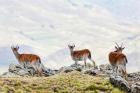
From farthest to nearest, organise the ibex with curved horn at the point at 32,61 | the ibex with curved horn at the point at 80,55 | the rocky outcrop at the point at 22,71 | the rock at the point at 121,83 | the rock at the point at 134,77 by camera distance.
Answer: the ibex with curved horn at the point at 80,55 < the ibex with curved horn at the point at 32,61 < the rocky outcrop at the point at 22,71 < the rock at the point at 134,77 < the rock at the point at 121,83

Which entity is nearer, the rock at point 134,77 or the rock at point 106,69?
the rock at point 134,77

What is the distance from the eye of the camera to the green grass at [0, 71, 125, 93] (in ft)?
140

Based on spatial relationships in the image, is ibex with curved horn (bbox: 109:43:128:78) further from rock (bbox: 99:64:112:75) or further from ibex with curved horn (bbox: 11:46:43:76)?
ibex with curved horn (bbox: 11:46:43:76)

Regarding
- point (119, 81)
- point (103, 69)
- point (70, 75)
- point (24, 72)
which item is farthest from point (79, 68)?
point (119, 81)

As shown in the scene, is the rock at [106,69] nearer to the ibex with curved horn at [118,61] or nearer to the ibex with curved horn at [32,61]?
the ibex with curved horn at [118,61]

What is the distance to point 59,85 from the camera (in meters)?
45.2

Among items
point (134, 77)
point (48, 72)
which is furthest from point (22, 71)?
point (134, 77)

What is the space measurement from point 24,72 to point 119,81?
14809 mm

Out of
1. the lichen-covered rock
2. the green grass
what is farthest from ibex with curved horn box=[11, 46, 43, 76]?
the green grass

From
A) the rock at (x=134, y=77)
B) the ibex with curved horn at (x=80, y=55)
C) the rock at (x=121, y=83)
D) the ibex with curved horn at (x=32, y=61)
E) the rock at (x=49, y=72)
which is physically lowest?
the rock at (x=121, y=83)

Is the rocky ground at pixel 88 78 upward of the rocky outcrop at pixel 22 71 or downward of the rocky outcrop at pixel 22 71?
downward

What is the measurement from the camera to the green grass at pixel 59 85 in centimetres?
4275

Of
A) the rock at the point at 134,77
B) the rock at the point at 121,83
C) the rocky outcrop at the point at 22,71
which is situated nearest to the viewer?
the rock at the point at 121,83

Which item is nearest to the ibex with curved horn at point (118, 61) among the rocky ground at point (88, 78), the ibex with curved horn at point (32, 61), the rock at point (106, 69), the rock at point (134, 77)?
the rocky ground at point (88, 78)
